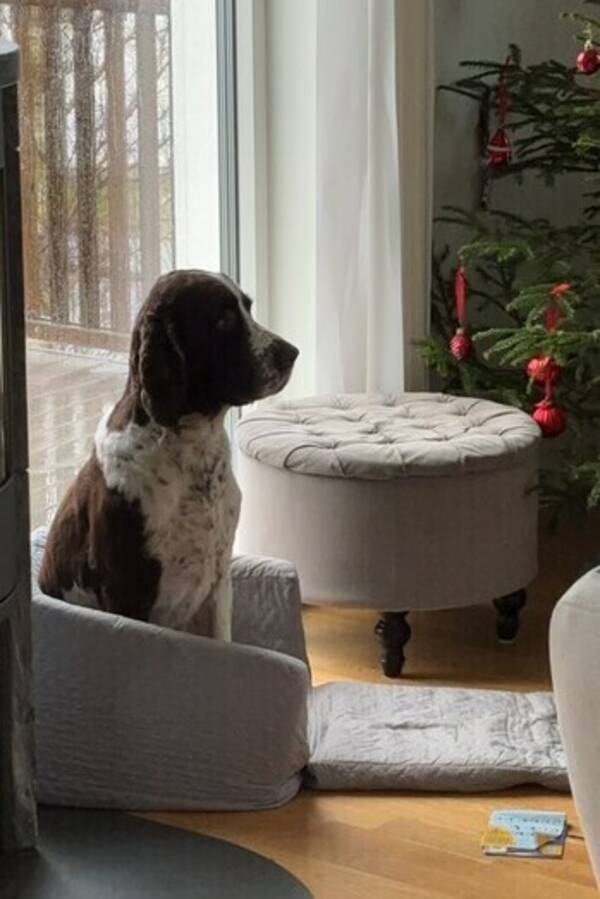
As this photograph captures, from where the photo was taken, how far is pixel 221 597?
2.89m

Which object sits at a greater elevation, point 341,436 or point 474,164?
point 474,164

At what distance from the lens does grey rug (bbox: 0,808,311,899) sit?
245 centimetres

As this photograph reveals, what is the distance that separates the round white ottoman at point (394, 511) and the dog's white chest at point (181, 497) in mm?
369

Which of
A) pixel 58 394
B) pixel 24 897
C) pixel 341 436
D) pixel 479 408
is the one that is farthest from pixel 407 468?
pixel 24 897

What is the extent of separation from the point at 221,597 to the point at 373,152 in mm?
1086

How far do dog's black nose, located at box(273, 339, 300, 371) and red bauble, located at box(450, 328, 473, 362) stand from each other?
0.76 m

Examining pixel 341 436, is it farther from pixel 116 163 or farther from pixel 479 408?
pixel 116 163

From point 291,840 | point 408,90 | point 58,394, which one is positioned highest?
point 408,90

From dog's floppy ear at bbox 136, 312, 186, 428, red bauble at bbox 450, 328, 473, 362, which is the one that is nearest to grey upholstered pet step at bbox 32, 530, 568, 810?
dog's floppy ear at bbox 136, 312, 186, 428

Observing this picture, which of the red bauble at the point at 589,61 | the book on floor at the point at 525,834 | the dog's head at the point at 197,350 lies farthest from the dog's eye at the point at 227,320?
the red bauble at the point at 589,61

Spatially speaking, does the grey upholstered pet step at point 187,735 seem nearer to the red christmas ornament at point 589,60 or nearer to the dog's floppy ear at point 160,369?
the dog's floppy ear at point 160,369

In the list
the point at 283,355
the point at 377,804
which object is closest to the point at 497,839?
the point at 377,804

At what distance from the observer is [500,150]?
385cm

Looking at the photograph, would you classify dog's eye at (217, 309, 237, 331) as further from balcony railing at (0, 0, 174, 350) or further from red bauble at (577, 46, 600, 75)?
red bauble at (577, 46, 600, 75)
